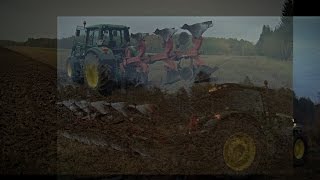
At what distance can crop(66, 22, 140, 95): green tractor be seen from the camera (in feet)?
18.4

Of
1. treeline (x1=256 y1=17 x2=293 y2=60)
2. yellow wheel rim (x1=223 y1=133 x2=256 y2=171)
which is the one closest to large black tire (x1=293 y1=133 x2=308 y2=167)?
yellow wheel rim (x1=223 y1=133 x2=256 y2=171)

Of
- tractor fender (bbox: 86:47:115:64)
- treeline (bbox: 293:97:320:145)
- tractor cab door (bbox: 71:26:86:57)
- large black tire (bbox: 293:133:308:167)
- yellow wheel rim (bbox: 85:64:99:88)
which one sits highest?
tractor cab door (bbox: 71:26:86:57)

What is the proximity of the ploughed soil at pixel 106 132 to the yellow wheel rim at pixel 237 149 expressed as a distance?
124 millimetres

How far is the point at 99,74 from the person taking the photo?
566 cm

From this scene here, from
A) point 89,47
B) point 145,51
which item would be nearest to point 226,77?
point 145,51

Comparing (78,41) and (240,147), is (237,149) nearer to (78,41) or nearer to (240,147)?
(240,147)

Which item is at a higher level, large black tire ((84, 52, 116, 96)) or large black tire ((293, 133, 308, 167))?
large black tire ((84, 52, 116, 96))

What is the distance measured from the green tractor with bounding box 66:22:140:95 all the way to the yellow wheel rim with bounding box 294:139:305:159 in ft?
8.30

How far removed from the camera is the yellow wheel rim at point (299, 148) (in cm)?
574

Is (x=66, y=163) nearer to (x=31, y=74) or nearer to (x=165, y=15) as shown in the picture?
(x=31, y=74)

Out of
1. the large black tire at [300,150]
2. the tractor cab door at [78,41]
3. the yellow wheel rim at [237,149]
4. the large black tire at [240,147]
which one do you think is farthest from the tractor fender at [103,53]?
the large black tire at [300,150]

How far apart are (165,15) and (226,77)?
1151 mm

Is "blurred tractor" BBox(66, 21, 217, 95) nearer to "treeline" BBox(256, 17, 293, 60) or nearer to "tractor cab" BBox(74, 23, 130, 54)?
"tractor cab" BBox(74, 23, 130, 54)

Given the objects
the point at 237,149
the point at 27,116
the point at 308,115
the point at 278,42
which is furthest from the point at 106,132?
the point at 308,115
